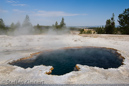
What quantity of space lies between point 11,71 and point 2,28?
1030 inches

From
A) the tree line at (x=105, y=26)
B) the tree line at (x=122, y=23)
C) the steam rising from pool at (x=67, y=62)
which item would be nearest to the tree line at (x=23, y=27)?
the tree line at (x=105, y=26)

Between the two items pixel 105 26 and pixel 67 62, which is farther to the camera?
pixel 105 26

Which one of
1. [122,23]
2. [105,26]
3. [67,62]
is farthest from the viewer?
[105,26]

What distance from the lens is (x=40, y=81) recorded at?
14.6 ft

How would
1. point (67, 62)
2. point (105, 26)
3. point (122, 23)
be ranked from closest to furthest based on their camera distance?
point (67, 62) < point (122, 23) < point (105, 26)

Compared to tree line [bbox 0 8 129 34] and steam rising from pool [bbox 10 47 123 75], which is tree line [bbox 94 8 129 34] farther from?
steam rising from pool [bbox 10 47 123 75]

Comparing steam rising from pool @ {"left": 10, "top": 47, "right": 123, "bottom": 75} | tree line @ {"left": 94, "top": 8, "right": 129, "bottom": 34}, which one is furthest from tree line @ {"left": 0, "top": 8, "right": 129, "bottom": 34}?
steam rising from pool @ {"left": 10, "top": 47, "right": 123, "bottom": 75}

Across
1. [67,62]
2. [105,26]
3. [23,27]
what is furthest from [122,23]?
[23,27]

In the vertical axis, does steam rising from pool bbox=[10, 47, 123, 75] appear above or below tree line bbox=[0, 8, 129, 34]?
below

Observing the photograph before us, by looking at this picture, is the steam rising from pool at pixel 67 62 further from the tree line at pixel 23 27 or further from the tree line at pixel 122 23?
the tree line at pixel 23 27

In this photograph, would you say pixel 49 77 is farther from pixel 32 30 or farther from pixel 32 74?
pixel 32 30

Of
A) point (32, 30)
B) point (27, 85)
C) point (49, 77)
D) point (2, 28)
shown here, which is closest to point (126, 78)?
point (49, 77)

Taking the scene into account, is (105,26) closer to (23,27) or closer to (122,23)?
(122,23)

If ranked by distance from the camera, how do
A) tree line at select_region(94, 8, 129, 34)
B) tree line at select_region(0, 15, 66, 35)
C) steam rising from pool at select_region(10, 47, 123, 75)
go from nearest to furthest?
1. steam rising from pool at select_region(10, 47, 123, 75)
2. tree line at select_region(94, 8, 129, 34)
3. tree line at select_region(0, 15, 66, 35)
